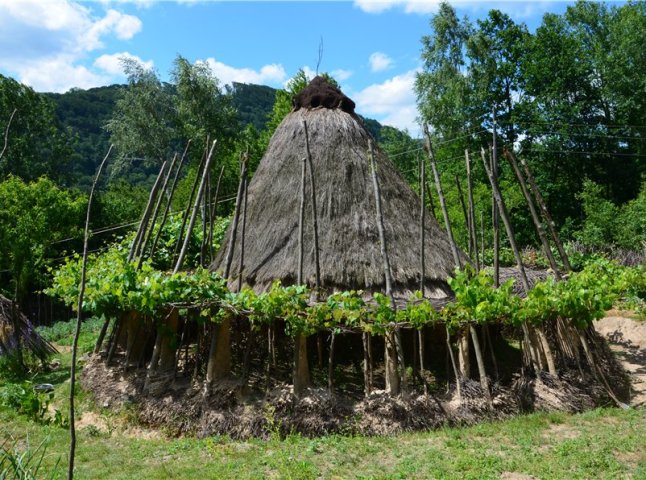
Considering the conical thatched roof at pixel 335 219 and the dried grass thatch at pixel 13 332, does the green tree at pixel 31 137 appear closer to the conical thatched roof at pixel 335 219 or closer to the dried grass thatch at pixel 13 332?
the dried grass thatch at pixel 13 332

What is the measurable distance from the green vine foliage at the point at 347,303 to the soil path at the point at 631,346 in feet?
4.87

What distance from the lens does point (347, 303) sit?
21.8 feet

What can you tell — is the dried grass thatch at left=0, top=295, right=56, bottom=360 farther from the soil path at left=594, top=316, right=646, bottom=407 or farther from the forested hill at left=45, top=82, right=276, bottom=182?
the forested hill at left=45, top=82, right=276, bottom=182

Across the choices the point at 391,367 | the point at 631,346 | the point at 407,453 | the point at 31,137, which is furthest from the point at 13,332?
the point at 31,137

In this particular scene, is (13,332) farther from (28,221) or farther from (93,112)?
(93,112)

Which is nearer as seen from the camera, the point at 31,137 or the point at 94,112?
the point at 31,137

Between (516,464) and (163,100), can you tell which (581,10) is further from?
(516,464)

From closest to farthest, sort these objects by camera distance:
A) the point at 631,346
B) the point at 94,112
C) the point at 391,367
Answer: the point at 391,367, the point at 631,346, the point at 94,112

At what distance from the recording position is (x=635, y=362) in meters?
9.41

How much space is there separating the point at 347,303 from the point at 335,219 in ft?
8.02

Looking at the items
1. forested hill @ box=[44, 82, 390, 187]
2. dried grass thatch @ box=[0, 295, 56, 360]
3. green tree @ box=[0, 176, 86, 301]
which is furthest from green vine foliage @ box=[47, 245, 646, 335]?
forested hill @ box=[44, 82, 390, 187]

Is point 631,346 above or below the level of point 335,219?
below

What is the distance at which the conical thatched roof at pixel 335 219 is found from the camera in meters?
8.34

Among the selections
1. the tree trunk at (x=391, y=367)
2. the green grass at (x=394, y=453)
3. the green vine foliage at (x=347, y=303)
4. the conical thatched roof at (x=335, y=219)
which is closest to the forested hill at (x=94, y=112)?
the conical thatched roof at (x=335, y=219)
